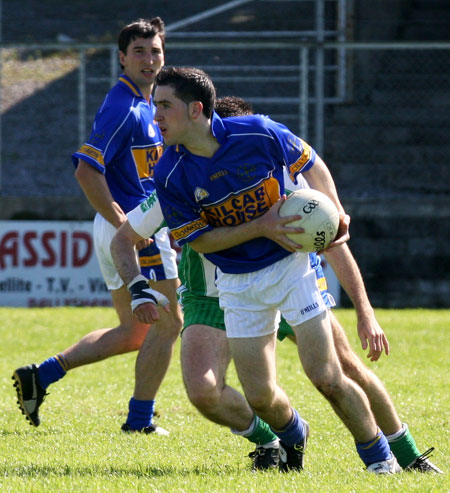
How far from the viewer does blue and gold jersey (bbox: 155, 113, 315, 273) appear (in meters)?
4.56

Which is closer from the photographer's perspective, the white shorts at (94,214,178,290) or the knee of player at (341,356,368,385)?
the knee of player at (341,356,368,385)

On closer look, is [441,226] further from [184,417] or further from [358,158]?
[184,417]

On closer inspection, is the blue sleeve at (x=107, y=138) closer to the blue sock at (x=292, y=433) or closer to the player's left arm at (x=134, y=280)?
the player's left arm at (x=134, y=280)

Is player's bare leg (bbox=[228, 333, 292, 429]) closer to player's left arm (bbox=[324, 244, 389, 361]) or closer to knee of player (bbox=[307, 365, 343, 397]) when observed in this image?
knee of player (bbox=[307, 365, 343, 397])

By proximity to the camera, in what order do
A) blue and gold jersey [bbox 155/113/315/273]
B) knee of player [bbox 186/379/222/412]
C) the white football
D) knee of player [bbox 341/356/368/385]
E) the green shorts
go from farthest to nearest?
the green shorts
knee of player [bbox 186/379/222/412]
knee of player [bbox 341/356/368/385]
blue and gold jersey [bbox 155/113/315/273]
the white football

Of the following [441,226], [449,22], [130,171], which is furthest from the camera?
[449,22]

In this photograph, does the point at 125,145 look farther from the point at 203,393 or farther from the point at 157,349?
the point at 203,393

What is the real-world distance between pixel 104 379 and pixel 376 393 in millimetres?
3772

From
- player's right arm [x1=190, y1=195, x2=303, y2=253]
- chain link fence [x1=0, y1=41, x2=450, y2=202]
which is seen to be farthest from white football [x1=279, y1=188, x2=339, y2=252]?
chain link fence [x1=0, y1=41, x2=450, y2=202]

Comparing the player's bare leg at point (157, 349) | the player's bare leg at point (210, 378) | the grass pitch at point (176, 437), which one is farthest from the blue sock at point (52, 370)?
the player's bare leg at point (210, 378)

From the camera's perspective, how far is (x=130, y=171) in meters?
6.36

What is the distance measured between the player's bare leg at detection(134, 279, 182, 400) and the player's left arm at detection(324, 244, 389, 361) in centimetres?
188

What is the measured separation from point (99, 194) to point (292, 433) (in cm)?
215

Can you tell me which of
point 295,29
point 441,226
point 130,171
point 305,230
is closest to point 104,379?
point 130,171
